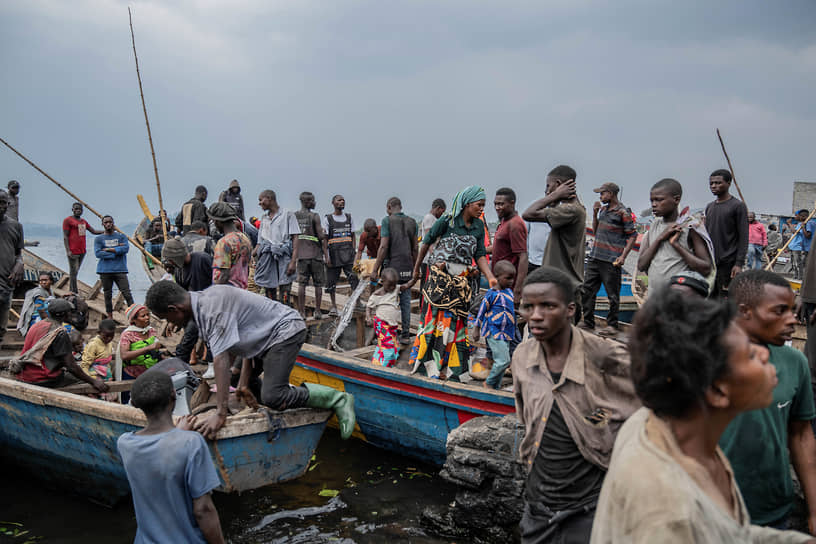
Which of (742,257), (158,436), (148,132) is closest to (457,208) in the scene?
(742,257)

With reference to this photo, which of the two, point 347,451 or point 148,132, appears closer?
point 347,451

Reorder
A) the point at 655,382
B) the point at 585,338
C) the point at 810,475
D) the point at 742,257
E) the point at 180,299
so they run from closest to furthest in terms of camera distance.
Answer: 1. the point at 655,382
2. the point at 810,475
3. the point at 585,338
4. the point at 180,299
5. the point at 742,257

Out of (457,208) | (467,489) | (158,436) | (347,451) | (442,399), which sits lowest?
(347,451)

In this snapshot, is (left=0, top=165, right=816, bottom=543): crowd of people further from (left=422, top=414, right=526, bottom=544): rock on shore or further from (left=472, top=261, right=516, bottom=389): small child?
(left=422, top=414, right=526, bottom=544): rock on shore

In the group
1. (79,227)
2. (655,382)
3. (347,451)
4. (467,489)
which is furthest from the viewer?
(79,227)

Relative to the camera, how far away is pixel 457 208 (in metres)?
5.48

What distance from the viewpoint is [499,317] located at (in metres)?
5.46

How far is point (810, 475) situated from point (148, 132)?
942 cm

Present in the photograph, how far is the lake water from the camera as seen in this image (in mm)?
4910

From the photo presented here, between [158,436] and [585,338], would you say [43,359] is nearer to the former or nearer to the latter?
[158,436]

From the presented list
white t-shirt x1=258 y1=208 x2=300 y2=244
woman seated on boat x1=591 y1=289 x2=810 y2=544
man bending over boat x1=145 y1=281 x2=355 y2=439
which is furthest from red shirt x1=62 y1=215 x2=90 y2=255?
woman seated on boat x1=591 y1=289 x2=810 y2=544

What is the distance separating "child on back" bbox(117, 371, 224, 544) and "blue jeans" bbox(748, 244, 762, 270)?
13.4 m

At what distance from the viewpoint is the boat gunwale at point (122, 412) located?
14.7 feet

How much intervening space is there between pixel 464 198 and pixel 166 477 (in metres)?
3.64
